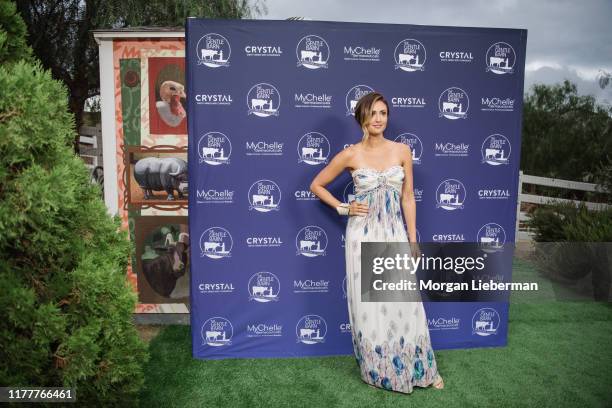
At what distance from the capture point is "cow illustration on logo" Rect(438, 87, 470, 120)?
12.6 ft

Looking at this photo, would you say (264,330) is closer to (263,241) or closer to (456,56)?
(263,241)

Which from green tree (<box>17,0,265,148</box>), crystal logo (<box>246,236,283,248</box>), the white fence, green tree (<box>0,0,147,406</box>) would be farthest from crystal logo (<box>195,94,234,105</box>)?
the white fence

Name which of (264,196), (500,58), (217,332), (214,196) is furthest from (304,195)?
(500,58)

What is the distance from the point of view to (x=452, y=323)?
4133mm

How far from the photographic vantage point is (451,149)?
154 inches

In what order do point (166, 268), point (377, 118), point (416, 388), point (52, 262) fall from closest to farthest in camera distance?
point (52, 262)
point (377, 118)
point (416, 388)
point (166, 268)

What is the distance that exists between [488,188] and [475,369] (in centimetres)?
141

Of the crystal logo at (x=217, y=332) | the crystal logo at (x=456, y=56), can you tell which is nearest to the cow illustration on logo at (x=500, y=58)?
the crystal logo at (x=456, y=56)

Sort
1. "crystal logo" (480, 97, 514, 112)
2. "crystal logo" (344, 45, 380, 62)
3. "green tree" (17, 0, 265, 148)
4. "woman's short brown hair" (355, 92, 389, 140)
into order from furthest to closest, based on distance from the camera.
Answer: "green tree" (17, 0, 265, 148)
"crystal logo" (480, 97, 514, 112)
"crystal logo" (344, 45, 380, 62)
"woman's short brown hair" (355, 92, 389, 140)

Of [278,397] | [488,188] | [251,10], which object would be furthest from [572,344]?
[251,10]

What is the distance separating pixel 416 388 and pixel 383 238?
1093 millimetres

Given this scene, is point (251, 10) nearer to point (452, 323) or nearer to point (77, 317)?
point (452, 323)

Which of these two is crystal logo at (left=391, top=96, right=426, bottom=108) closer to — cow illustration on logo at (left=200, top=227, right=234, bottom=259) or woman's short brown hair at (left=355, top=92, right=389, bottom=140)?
woman's short brown hair at (left=355, top=92, right=389, bottom=140)

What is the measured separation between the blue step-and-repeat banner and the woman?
45 cm
